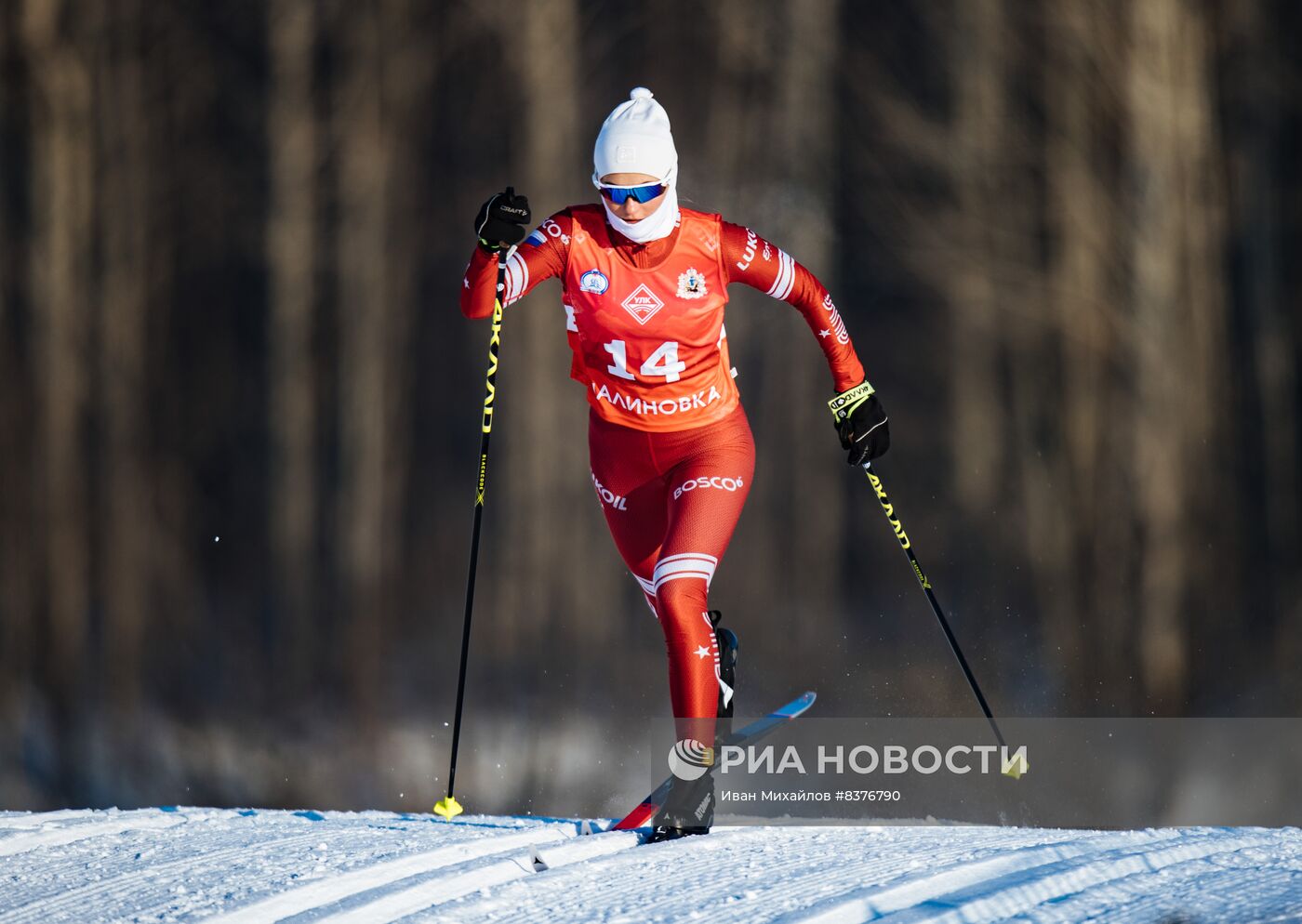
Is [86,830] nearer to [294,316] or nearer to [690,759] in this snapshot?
Answer: [690,759]

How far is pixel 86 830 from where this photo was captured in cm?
318

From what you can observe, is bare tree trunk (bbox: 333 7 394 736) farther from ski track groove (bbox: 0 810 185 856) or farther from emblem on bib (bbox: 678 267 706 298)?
emblem on bib (bbox: 678 267 706 298)

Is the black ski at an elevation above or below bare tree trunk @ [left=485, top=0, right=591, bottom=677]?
below

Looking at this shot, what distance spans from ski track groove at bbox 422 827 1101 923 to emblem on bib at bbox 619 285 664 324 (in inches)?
42.1

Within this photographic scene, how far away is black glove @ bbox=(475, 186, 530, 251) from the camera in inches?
112

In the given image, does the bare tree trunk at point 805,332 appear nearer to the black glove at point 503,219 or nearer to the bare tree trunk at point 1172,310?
the bare tree trunk at point 1172,310

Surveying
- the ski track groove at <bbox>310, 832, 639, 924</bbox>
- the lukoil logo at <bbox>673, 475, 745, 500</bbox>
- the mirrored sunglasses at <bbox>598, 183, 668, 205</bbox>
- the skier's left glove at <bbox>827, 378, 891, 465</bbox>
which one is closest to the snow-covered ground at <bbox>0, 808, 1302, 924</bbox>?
the ski track groove at <bbox>310, 832, 639, 924</bbox>

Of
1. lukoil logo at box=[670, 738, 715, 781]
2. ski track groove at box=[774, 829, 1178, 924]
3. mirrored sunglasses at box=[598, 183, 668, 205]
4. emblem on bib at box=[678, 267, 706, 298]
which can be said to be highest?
mirrored sunglasses at box=[598, 183, 668, 205]

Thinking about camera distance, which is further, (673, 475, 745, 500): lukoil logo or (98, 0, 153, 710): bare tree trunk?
(98, 0, 153, 710): bare tree trunk

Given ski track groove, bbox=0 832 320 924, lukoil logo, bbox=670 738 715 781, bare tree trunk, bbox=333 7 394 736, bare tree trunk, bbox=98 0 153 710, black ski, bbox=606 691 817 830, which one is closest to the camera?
ski track groove, bbox=0 832 320 924

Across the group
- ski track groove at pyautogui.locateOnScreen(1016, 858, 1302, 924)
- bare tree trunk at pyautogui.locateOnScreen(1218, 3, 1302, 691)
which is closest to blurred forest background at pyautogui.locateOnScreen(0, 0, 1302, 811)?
bare tree trunk at pyautogui.locateOnScreen(1218, 3, 1302, 691)

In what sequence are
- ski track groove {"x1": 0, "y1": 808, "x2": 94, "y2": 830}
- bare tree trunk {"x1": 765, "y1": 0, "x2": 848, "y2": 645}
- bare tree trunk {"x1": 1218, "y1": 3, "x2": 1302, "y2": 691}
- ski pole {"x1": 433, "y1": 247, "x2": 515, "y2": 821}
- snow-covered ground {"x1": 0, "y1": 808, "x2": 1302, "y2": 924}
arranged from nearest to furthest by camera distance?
snow-covered ground {"x1": 0, "y1": 808, "x2": 1302, "y2": 924}
ski pole {"x1": 433, "y1": 247, "x2": 515, "y2": 821}
ski track groove {"x1": 0, "y1": 808, "x2": 94, "y2": 830}
bare tree trunk {"x1": 1218, "y1": 3, "x2": 1302, "y2": 691}
bare tree trunk {"x1": 765, "y1": 0, "x2": 848, "y2": 645}

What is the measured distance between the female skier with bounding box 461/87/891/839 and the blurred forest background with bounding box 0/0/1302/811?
1.09 m

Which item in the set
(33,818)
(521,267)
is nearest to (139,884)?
(33,818)
